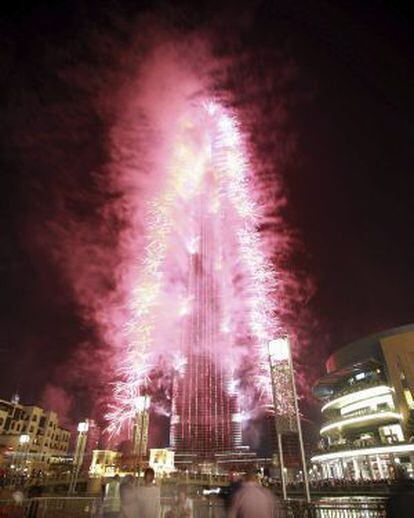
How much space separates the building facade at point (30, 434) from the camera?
7206 centimetres

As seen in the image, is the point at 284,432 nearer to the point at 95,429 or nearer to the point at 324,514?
the point at 324,514

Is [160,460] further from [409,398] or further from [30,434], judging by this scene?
[409,398]

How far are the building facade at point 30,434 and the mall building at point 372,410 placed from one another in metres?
56.5

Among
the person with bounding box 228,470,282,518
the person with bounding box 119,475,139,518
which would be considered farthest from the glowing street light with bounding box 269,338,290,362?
the person with bounding box 228,470,282,518

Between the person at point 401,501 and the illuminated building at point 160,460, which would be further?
the illuminated building at point 160,460

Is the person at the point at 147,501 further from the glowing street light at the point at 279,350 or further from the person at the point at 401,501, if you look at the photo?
the glowing street light at the point at 279,350

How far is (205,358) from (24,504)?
114 metres

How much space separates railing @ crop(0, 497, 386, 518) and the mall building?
125 feet

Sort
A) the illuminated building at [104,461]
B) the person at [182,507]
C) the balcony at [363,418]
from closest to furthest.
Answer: the person at [182,507] → the balcony at [363,418] → the illuminated building at [104,461]

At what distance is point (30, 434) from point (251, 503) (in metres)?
89.9

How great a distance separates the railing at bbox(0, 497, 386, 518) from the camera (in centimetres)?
985

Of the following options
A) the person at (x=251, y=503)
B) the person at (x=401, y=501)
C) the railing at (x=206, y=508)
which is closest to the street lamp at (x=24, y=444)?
the railing at (x=206, y=508)

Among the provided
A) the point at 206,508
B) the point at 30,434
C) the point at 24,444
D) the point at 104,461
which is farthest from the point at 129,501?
the point at 30,434

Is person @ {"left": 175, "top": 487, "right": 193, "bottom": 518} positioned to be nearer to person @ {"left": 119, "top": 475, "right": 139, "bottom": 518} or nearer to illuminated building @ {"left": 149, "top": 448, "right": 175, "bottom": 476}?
person @ {"left": 119, "top": 475, "right": 139, "bottom": 518}
